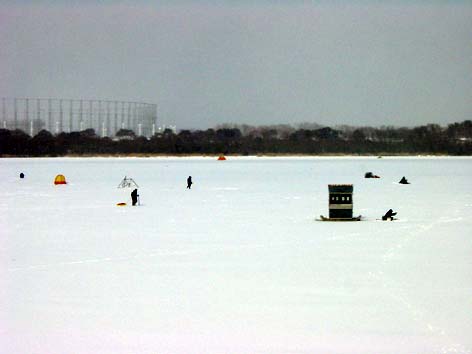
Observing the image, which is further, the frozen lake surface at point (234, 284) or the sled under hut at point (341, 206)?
the sled under hut at point (341, 206)

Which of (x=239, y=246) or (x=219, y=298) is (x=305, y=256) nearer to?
(x=239, y=246)

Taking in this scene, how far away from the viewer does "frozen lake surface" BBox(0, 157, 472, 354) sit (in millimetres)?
7676

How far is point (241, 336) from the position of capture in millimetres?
7750

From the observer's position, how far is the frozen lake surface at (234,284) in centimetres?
768

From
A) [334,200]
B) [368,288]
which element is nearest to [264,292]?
[368,288]

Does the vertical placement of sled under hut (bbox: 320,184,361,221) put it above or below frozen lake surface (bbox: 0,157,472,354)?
above

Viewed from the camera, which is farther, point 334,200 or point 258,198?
point 258,198

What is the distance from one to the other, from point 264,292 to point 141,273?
2390mm

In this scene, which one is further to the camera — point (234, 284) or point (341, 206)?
point (341, 206)

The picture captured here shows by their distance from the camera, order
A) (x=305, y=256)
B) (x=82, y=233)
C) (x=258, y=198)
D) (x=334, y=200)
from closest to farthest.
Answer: (x=305, y=256) < (x=82, y=233) < (x=334, y=200) < (x=258, y=198)

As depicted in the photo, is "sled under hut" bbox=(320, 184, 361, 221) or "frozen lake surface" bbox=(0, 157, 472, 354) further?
"sled under hut" bbox=(320, 184, 361, 221)

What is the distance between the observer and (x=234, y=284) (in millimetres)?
10531

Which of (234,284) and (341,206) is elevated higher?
(341,206)

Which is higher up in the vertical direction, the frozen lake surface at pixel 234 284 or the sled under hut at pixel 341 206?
the sled under hut at pixel 341 206
